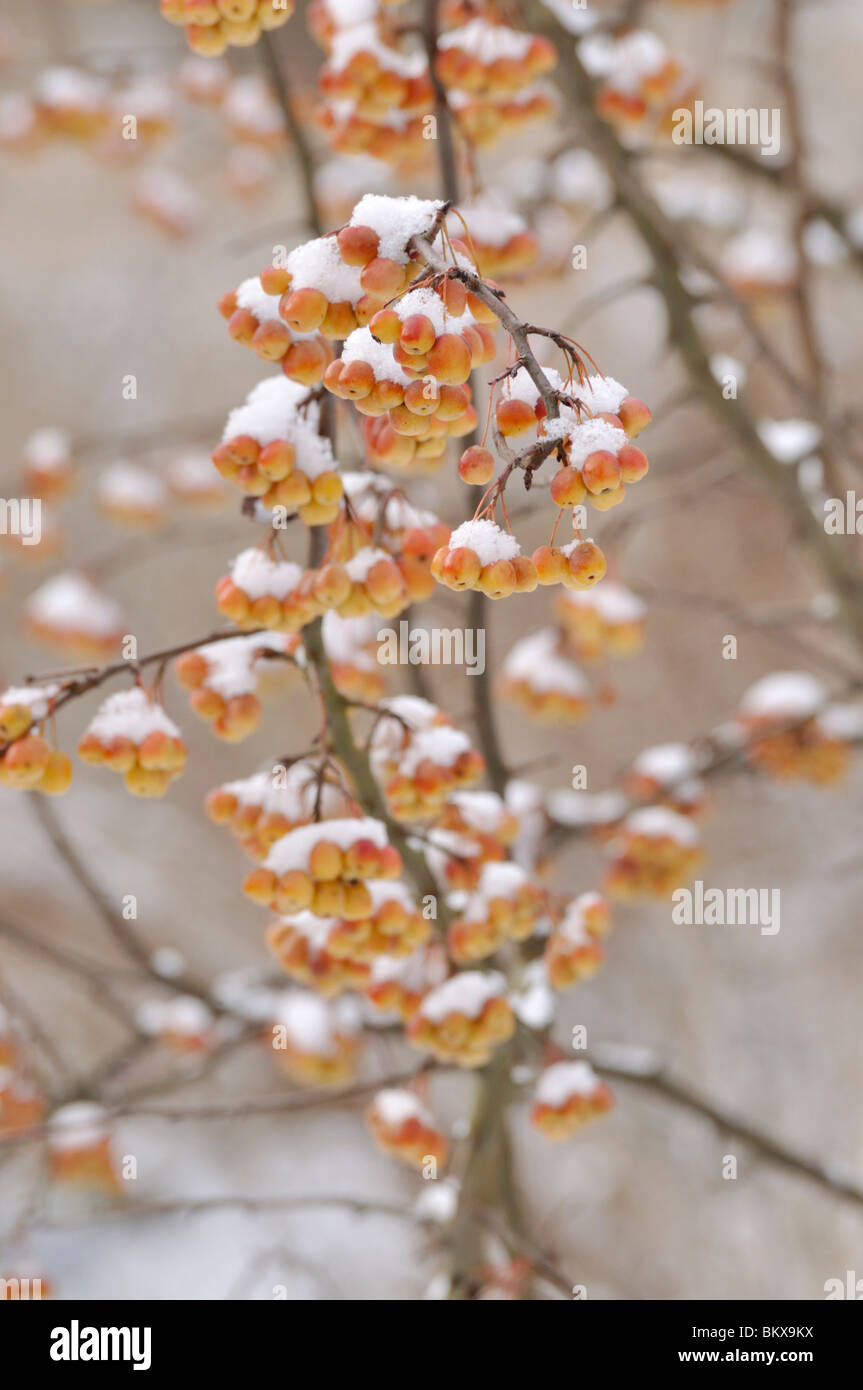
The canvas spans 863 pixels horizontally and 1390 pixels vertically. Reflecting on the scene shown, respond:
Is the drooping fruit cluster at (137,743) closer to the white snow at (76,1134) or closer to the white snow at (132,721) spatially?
the white snow at (132,721)

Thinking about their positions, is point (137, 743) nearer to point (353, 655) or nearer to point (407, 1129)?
point (353, 655)

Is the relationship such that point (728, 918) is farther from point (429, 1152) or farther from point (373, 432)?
point (373, 432)

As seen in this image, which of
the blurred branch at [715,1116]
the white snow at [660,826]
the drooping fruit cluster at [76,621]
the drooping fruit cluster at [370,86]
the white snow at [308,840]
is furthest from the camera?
the drooping fruit cluster at [76,621]

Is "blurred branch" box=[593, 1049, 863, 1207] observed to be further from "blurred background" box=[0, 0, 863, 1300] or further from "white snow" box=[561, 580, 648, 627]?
"blurred background" box=[0, 0, 863, 1300]

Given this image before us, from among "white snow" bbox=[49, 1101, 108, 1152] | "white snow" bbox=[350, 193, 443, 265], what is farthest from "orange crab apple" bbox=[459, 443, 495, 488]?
"white snow" bbox=[49, 1101, 108, 1152]

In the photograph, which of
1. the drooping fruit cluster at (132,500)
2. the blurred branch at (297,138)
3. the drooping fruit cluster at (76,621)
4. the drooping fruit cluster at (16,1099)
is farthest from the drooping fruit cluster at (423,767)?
the drooping fruit cluster at (132,500)

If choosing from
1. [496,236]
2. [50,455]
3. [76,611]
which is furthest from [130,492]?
[496,236]

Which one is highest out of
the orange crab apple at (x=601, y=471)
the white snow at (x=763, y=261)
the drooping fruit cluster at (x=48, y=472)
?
the white snow at (x=763, y=261)
